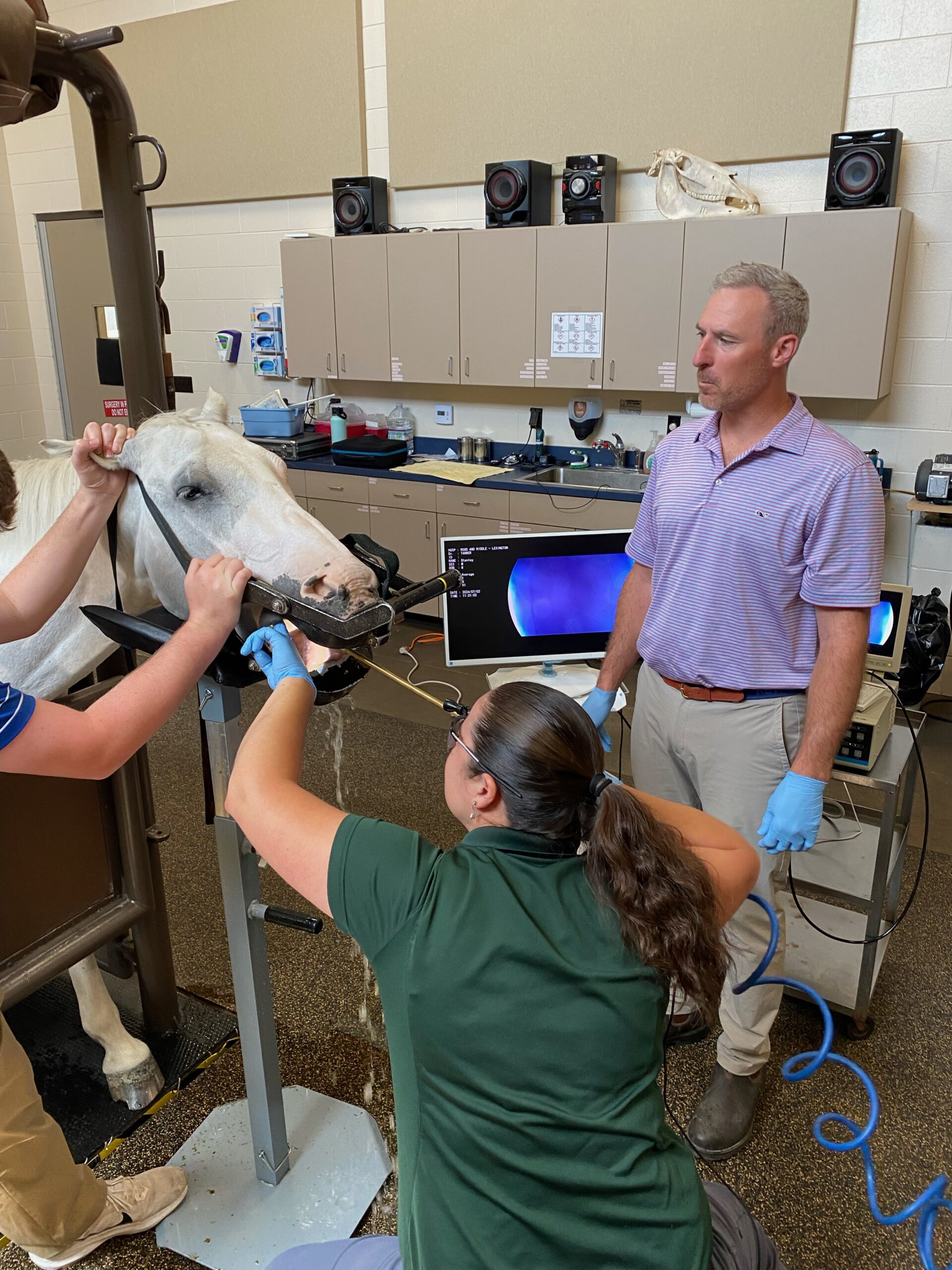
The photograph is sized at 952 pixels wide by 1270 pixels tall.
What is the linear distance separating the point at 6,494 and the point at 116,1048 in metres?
1.43

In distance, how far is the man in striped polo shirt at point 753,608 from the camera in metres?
1.85

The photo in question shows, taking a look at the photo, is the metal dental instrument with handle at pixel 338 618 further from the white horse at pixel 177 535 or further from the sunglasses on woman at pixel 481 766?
the sunglasses on woman at pixel 481 766

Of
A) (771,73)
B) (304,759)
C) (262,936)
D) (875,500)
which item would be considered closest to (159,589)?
(262,936)

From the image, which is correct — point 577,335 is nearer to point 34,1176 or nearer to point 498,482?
point 498,482

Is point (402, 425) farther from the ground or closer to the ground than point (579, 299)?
closer to the ground

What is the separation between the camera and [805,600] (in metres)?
1.91

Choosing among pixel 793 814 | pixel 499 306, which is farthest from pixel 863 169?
pixel 793 814

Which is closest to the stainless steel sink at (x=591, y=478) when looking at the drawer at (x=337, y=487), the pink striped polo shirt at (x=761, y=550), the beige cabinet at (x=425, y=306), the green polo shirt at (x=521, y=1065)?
the beige cabinet at (x=425, y=306)

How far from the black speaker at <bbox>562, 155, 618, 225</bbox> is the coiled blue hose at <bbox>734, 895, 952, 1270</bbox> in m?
3.87

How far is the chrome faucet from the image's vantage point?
5.16 m

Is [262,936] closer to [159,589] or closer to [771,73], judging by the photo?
[159,589]

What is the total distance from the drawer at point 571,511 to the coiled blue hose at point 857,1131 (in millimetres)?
2888

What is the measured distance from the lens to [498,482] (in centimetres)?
496

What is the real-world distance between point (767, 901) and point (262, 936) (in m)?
1.09
